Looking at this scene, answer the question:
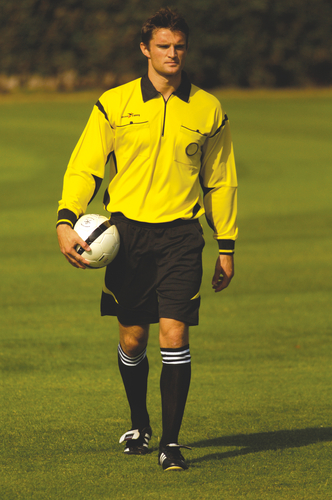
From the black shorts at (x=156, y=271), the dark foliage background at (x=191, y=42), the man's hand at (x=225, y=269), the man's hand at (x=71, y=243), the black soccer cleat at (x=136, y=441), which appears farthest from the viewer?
the dark foliage background at (x=191, y=42)

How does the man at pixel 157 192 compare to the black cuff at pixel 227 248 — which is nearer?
the man at pixel 157 192

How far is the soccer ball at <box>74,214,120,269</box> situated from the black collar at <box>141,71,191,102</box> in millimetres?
709

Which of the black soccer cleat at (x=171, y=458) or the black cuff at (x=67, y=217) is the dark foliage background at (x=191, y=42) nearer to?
the black cuff at (x=67, y=217)

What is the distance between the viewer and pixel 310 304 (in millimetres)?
8703

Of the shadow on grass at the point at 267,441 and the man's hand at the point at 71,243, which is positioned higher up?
the man's hand at the point at 71,243

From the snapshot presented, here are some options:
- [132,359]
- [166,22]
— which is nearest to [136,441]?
[132,359]

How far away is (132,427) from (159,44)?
2.12m

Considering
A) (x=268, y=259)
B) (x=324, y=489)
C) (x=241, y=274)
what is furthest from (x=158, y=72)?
(x=268, y=259)

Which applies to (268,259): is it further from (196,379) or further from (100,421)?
(100,421)

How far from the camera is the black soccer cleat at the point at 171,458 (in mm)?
4176

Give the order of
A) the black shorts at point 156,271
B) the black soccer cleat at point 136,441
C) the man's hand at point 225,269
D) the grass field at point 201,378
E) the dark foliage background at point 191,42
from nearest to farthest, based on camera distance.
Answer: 1. the grass field at point 201,378
2. the black shorts at point 156,271
3. the black soccer cleat at point 136,441
4. the man's hand at point 225,269
5. the dark foliage background at point 191,42

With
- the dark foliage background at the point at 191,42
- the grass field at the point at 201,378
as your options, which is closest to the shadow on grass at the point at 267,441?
the grass field at the point at 201,378

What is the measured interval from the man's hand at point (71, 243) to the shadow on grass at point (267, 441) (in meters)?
1.27

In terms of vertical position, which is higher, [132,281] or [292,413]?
[132,281]
